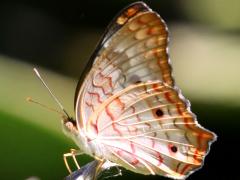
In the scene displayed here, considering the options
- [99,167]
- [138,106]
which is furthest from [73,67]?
[99,167]

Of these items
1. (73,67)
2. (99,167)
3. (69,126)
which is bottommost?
(99,167)

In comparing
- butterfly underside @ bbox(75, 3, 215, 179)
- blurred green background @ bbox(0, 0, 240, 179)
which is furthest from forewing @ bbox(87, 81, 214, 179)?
blurred green background @ bbox(0, 0, 240, 179)

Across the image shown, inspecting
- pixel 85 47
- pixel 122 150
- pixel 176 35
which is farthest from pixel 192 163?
pixel 85 47

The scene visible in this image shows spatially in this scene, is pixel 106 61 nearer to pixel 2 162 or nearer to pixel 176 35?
pixel 2 162

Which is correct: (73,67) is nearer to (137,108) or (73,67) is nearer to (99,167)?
(137,108)

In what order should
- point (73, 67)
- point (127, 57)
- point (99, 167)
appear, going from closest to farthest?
point (99, 167), point (127, 57), point (73, 67)

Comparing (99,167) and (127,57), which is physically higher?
(127,57)

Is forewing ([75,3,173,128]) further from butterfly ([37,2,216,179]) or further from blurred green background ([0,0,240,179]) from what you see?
blurred green background ([0,0,240,179])

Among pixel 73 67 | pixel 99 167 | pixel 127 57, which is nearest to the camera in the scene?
pixel 99 167

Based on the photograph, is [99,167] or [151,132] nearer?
[99,167]
